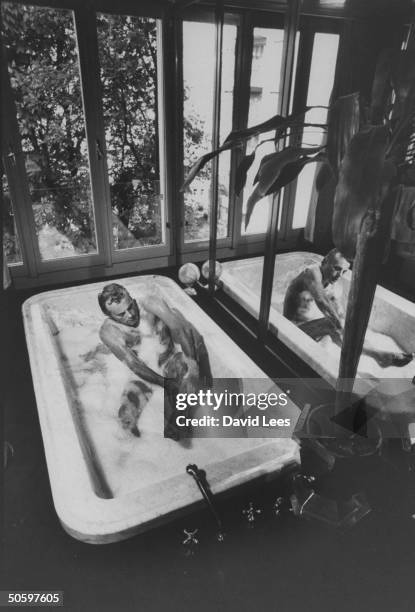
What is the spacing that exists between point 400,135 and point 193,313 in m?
1.88

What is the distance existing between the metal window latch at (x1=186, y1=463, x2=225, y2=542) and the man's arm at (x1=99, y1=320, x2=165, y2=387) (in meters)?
0.98

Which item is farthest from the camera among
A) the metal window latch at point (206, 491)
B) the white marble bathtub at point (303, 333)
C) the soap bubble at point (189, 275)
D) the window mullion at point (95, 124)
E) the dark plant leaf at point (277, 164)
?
the soap bubble at point (189, 275)

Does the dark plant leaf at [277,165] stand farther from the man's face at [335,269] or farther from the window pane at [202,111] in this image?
the window pane at [202,111]

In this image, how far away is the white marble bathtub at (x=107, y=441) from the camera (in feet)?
4.66

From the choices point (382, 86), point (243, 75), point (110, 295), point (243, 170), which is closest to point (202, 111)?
point (243, 75)

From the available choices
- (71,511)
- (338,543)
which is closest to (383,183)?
(338,543)

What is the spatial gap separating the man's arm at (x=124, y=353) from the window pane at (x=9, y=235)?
1.02 m

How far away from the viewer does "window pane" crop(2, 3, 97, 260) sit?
2.81 metres

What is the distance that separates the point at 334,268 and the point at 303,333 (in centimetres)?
87

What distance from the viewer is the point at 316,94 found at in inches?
130

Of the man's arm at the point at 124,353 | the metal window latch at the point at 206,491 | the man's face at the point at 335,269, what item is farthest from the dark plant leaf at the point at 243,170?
the man's face at the point at 335,269

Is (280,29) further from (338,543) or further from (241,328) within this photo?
(338,543)

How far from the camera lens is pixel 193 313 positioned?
2.74 meters

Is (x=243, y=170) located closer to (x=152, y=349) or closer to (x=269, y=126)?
(x=269, y=126)
